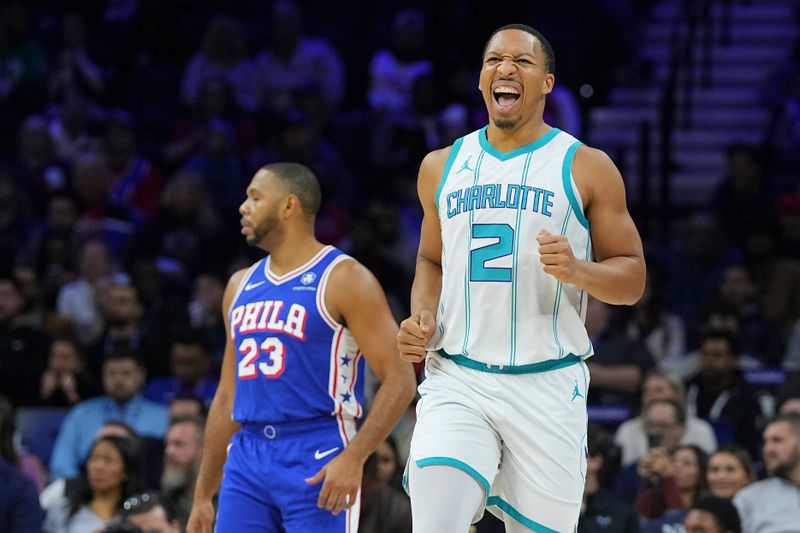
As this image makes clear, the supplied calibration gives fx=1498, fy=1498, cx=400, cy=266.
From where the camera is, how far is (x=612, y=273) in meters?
4.72

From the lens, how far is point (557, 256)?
4.52 m

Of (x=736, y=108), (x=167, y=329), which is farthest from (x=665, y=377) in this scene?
→ (x=736, y=108)

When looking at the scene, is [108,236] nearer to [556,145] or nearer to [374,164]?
[374,164]

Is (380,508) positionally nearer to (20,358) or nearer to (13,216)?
(20,358)

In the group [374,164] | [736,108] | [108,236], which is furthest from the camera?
[736,108]

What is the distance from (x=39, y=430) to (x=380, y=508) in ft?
10.6

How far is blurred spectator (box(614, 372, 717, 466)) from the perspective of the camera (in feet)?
31.6

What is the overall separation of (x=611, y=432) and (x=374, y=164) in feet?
14.6

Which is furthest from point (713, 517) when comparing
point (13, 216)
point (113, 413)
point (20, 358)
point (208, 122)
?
point (13, 216)

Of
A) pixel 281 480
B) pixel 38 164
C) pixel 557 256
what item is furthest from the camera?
pixel 38 164

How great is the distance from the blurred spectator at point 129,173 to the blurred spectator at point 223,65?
38.5 inches

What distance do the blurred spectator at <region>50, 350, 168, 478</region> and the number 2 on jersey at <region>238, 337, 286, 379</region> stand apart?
4.32 meters

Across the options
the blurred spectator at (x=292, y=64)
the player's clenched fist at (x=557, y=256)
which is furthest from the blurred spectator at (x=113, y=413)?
the player's clenched fist at (x=557, y=256)

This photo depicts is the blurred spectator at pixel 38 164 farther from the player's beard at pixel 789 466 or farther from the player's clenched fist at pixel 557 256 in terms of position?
the player's clenched fist at pixel 557 256
